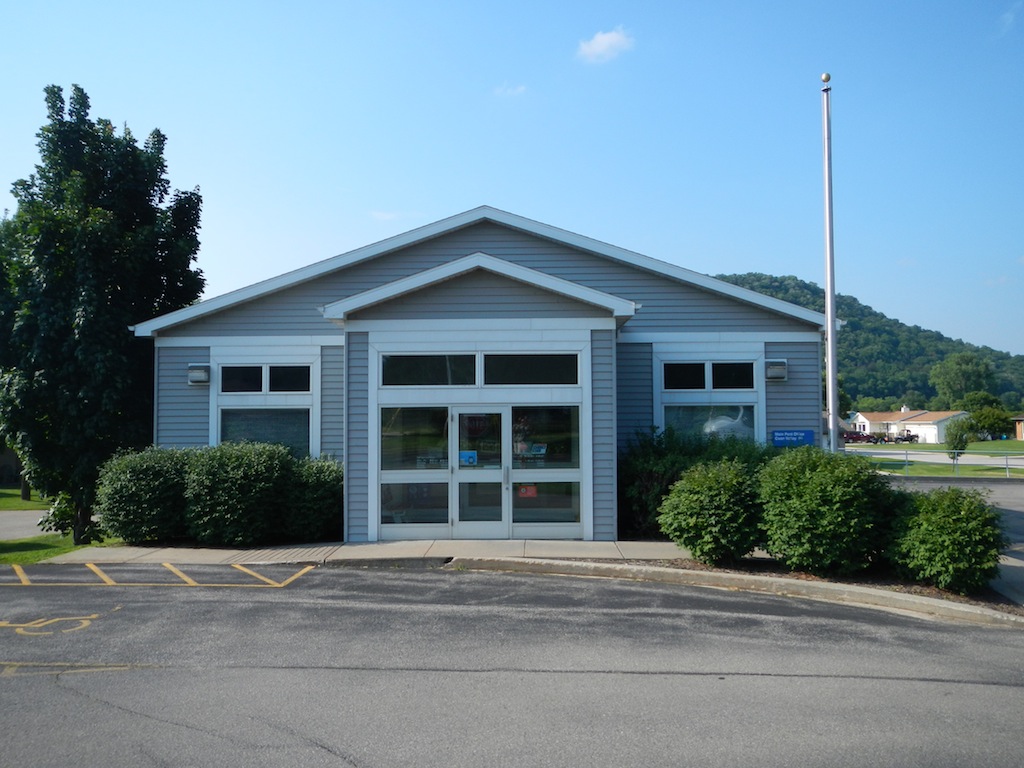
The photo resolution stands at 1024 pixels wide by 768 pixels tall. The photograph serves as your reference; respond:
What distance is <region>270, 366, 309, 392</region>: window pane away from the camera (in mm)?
15492

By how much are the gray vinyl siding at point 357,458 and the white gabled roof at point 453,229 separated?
10.4ft

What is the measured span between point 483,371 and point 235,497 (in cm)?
422

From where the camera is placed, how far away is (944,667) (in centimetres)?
702

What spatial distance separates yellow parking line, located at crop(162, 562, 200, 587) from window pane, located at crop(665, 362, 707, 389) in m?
8.82

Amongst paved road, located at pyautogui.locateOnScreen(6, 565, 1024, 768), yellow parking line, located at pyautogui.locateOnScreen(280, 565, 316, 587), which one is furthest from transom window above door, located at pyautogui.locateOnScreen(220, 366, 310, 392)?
paved road, located at pyautogui.locateOnScreen(6, 565, 1024, 768)

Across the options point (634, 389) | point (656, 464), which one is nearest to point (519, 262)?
point (634, 389)

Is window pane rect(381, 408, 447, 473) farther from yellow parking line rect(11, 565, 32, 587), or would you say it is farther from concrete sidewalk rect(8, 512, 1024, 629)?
yellow parking line rect(11, 565, 32, 587)

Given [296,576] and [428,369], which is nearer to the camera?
[296,576]

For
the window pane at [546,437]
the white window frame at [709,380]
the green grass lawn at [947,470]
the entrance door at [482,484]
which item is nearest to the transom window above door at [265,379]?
the entrance door at [482,484]

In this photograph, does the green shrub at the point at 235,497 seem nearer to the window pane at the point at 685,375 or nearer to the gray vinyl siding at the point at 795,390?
the window pane at the point at 685,375

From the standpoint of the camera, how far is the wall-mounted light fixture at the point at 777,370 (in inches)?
599

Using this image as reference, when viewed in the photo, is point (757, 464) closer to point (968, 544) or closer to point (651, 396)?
point (651, 396)

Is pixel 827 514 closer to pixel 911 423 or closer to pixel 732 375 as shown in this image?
pixel 732 375

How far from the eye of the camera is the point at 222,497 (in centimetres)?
1276
